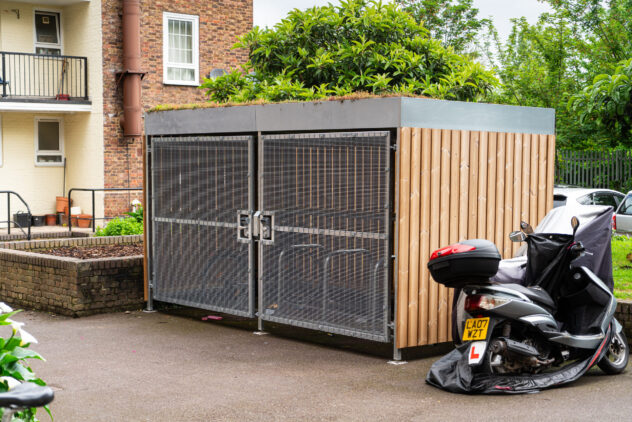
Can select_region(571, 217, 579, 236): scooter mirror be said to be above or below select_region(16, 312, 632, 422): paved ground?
above

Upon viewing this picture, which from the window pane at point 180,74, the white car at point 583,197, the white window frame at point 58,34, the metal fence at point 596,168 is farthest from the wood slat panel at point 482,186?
the metal fence at point 596,168

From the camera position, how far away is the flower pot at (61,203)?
2319cm

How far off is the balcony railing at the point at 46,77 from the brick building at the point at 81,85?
1.1 inches

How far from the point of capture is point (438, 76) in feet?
39.5

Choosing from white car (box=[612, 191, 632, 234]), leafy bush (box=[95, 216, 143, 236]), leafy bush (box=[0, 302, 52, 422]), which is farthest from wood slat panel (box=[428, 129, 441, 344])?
white car (box=[612, 191, 632, 234])

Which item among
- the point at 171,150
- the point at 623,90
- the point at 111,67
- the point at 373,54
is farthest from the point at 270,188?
the point at 111,67

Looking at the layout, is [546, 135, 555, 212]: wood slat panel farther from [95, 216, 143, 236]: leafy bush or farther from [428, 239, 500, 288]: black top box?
[95, 216, 143, 236]: leafy bush

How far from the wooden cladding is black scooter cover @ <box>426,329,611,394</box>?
2.97 feet

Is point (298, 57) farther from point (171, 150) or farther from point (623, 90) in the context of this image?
point (623, 90)

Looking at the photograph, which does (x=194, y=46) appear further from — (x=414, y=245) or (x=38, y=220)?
(x=414, y=245)

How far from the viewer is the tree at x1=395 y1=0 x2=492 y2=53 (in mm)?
37531

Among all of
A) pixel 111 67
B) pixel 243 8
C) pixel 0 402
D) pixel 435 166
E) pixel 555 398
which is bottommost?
pixel 555 398

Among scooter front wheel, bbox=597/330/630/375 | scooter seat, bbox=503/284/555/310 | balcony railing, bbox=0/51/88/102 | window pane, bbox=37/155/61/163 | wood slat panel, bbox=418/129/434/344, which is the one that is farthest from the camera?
window pane, bbox=37/155/61/163

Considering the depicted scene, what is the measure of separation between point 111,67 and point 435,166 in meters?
16.7
